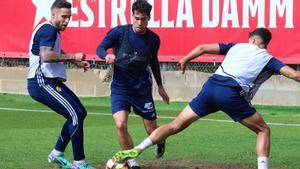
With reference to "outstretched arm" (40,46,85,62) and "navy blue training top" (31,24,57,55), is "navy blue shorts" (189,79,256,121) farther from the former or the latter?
"navy blue training top" (31,24,57,55)

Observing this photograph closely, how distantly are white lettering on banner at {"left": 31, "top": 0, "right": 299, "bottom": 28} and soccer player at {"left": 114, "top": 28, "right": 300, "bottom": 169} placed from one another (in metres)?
9.01

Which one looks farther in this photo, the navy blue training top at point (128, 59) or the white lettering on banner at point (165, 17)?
the white lettering on banner at point (165, 17)

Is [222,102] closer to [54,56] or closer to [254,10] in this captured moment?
[54,56]

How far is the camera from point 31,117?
1614cm

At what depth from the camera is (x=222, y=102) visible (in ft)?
29.7

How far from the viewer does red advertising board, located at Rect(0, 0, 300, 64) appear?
18.0 metres

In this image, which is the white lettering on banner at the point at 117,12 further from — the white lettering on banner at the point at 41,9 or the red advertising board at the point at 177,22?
the white lettering on banner at the point at 41,9

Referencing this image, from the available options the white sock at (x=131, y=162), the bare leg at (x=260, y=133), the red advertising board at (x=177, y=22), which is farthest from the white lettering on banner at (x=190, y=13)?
the bare leg at (x=260, y=133)

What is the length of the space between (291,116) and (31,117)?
5104 mm

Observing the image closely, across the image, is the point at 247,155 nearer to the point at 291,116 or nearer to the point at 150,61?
the point at 150,61

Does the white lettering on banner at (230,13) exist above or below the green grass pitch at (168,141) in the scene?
above

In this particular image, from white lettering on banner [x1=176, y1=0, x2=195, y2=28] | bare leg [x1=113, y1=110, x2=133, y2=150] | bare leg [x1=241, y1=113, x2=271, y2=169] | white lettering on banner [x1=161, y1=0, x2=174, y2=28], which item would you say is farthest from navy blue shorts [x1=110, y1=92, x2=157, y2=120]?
white lettering on banner [x1=161, y1=0, x2=174, y2=28]

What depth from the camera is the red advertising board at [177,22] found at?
1800cm

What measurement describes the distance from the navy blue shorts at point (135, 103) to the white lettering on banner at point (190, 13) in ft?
27.3
